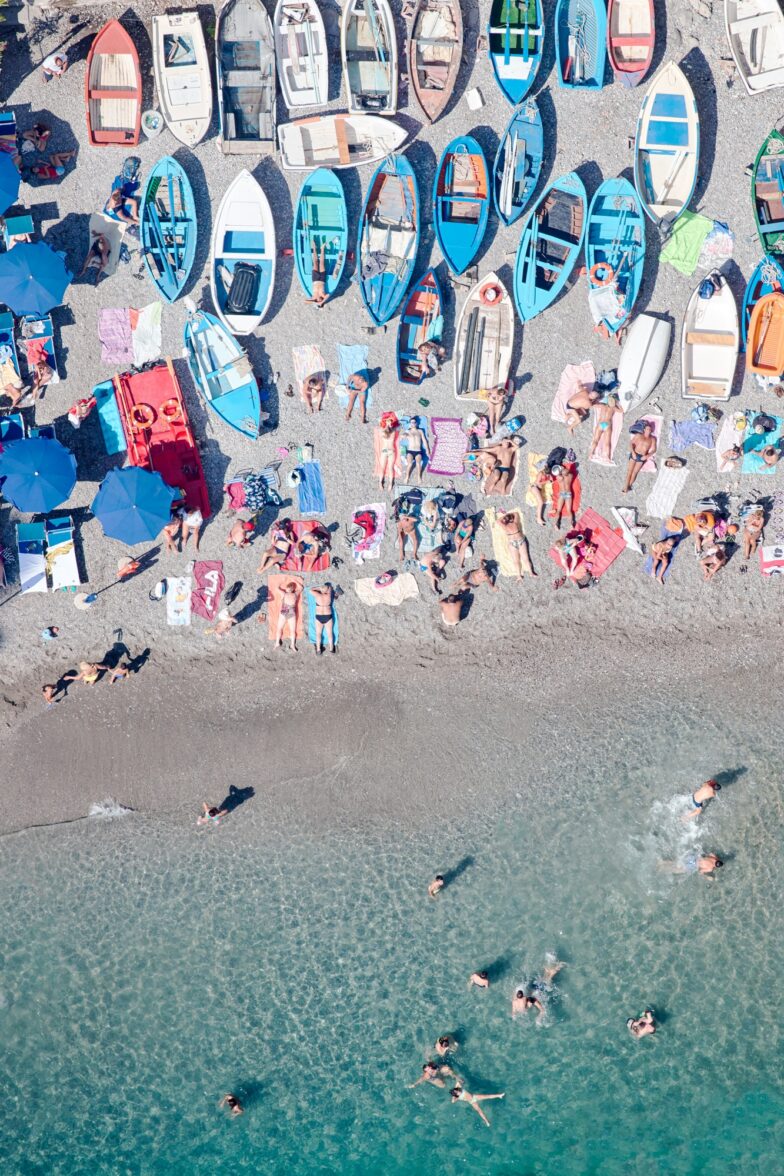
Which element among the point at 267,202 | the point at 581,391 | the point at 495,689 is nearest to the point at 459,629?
the point at 495,689

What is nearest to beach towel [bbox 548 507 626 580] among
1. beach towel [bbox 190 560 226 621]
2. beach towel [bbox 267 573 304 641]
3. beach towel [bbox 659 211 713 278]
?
beach towel [bbox 267 573 304 641]

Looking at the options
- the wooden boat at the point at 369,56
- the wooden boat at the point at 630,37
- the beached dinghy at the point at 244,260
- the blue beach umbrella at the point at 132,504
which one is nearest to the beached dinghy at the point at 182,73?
the beached dinghy at the point at 244,260

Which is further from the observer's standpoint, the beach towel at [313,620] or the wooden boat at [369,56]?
the beach towel at [313,620]

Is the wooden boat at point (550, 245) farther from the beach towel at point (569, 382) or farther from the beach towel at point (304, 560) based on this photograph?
the beach towel at point (304, 560)

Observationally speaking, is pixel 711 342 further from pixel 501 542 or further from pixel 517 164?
pixel 501 542

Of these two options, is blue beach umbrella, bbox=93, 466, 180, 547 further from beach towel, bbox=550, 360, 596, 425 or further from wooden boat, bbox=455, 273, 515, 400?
beach towel, bbox=550, 360, 596, 425

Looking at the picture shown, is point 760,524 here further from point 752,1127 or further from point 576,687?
point 752,1127
